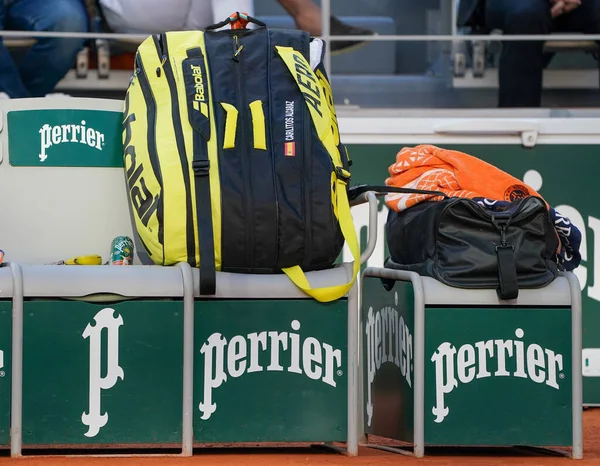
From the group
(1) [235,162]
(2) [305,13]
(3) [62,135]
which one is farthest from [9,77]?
(1) [235,162]

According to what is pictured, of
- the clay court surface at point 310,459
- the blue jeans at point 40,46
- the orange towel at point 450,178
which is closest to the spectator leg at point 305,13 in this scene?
the blue jeans at point 40,46

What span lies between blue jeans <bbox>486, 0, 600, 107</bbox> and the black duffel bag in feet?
7.51

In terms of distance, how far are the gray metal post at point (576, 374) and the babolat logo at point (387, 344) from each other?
469mm

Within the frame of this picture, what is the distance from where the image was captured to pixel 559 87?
6.06m

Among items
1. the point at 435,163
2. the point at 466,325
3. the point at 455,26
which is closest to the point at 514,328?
the point at 466,325

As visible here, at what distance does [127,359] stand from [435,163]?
1.17 m

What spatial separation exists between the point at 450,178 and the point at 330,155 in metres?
0.50

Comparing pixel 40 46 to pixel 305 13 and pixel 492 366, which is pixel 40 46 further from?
pixel 492 366

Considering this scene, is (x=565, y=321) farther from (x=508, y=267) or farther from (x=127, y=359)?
(x=127, y=359)

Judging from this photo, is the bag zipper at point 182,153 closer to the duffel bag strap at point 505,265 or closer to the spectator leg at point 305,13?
the duffel bag strap at point 505,265

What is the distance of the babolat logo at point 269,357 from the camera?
3.36m

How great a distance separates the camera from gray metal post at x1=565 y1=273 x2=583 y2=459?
349 centimetres

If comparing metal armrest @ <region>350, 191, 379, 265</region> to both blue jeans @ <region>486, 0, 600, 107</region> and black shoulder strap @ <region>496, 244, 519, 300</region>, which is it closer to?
black shoulder strap @ <region>496, 244, 519, 300</region>

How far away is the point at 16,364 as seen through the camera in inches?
128
